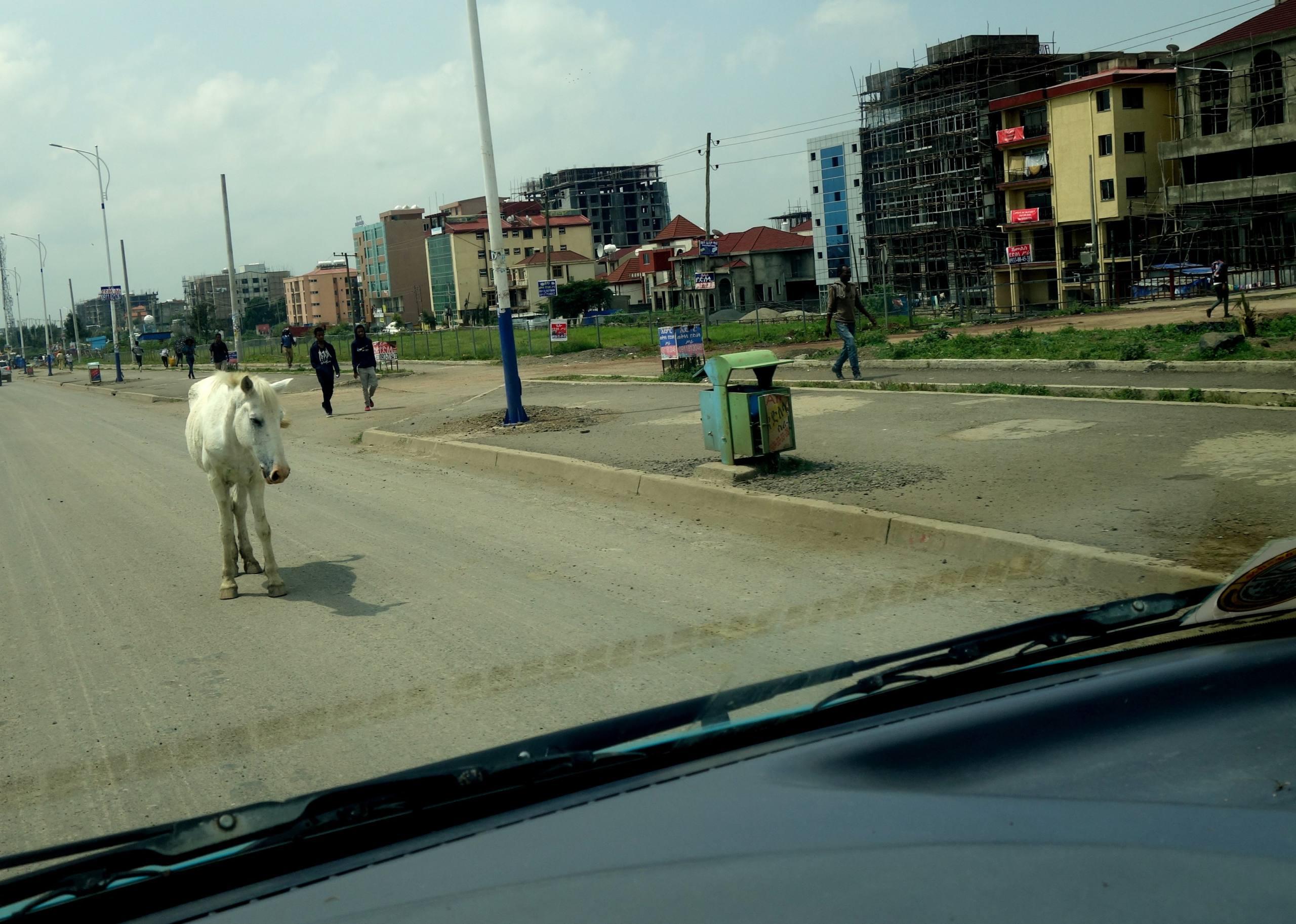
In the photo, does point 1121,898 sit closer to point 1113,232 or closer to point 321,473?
point 321,473

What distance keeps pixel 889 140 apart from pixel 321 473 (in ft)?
312

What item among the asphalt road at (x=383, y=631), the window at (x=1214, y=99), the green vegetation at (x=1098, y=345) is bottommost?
the asphalt road at (x=383, y=631)

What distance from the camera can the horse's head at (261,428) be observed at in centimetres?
771

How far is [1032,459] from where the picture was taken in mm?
10664

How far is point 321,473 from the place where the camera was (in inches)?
588

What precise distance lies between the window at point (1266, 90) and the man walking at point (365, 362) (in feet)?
151

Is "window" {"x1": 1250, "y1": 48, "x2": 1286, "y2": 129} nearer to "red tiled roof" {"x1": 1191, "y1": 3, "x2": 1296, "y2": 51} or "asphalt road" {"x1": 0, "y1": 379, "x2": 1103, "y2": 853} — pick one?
"red tiled roof" {"x1": 1191, "y1": 3, "x2": 1296, "y2": 51}

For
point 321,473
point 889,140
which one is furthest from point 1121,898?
point 889,140

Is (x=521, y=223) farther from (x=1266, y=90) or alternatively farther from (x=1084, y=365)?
(x=1084, y=365)

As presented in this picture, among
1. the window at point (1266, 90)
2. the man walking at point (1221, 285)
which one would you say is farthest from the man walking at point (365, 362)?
the window at point (1266, 90)

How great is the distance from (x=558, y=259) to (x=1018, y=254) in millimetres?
84491

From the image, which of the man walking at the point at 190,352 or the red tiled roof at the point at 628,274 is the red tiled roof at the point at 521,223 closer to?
the red tiled roof at the point at 628,274

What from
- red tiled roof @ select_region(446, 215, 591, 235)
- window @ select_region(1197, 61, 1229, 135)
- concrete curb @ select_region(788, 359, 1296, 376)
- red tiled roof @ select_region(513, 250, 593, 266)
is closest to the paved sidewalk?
concrete curb @ select_region(788, 359, 1296, 376)

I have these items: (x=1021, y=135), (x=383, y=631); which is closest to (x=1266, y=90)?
(x=1021, y=135)
